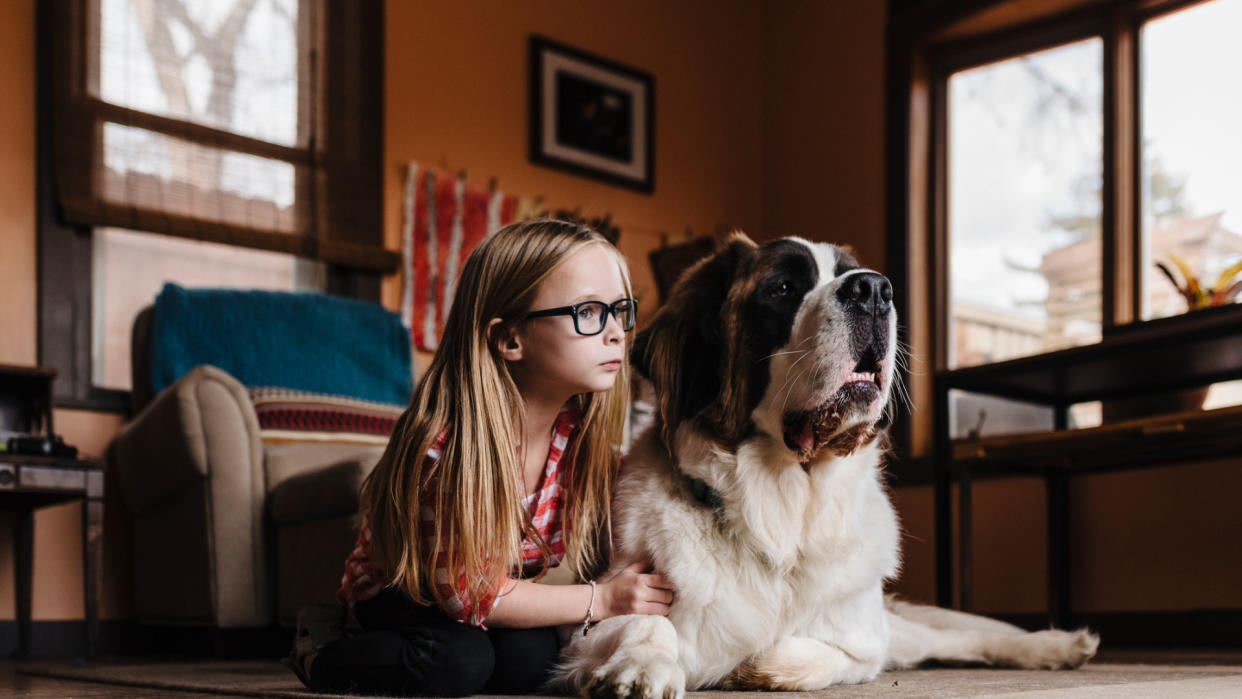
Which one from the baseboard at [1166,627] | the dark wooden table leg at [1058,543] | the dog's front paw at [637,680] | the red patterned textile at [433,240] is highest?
the red patterned textile at [433,240]

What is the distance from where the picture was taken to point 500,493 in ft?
4.87

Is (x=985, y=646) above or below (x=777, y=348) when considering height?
below

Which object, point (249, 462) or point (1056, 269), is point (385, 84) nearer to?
point (249, 462)

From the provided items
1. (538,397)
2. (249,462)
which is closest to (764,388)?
(538,397)

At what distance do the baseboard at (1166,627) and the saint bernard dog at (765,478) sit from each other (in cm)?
222

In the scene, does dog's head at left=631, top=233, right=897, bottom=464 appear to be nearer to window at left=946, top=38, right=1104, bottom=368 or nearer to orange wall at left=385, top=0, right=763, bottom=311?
orange wall at left=385, top=0, right=763, bottom=311

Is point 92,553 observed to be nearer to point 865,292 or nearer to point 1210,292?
point 865,292

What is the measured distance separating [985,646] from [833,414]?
0.75m

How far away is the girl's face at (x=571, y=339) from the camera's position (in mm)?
1549

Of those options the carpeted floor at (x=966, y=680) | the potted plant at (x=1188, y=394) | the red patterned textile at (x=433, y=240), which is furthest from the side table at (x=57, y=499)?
the potted plant at (x=1188, y=394)

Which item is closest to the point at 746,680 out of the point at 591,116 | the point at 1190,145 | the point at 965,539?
the point at 965,539

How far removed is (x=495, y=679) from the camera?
5.20ft

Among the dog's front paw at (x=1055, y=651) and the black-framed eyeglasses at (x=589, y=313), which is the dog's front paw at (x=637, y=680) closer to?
the black-framed eyeglasses at (x=589, y=313)

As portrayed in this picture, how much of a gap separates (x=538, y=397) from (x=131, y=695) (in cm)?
75
